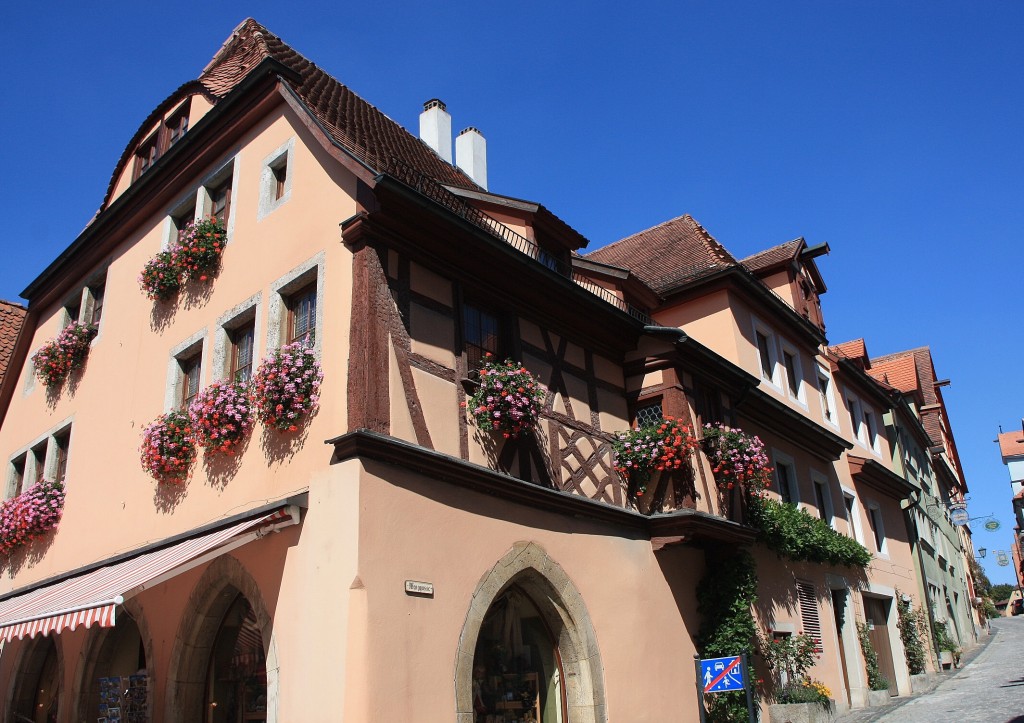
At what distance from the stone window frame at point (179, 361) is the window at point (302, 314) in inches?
64.6

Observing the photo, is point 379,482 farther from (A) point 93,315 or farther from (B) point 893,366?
(B) point 893,366

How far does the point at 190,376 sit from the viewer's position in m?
12.1

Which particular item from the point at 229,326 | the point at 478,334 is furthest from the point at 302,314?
the point at 478,334

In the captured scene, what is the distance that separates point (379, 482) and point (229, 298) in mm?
4256

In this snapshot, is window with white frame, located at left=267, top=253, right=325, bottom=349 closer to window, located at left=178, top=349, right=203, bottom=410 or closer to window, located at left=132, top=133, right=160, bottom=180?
window, located at left=178, top=349, right=203, bottom=410

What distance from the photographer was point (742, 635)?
12.1m

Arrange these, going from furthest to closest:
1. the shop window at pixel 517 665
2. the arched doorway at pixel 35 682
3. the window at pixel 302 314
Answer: the arched doorway at pixel 35 682 → the window at pixel 302 314 → the shop window at pixel 517 665

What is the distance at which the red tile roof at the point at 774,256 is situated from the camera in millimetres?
19906

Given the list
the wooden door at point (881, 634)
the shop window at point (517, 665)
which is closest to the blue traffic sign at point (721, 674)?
the shop window at point (517, 665)

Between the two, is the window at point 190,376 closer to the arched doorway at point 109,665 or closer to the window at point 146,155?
the arched doorway at point 109,665

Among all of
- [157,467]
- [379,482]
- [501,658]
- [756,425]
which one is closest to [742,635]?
[501,658]

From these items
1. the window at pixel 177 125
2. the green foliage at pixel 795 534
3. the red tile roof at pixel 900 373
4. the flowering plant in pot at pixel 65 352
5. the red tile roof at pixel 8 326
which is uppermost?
the red tile roof at pixel 900 373

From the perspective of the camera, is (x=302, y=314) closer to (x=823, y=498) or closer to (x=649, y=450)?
(x=649, y=450)

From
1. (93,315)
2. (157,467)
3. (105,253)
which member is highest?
(105,253)
